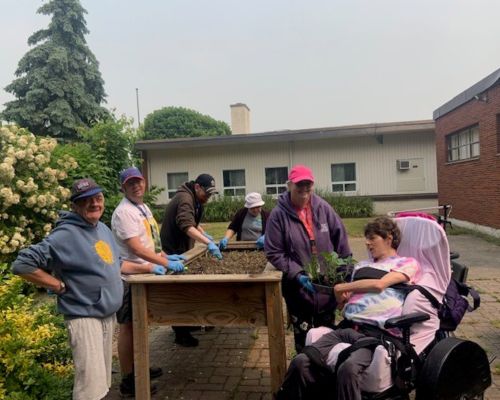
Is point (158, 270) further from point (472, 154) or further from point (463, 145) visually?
point (463, 145)

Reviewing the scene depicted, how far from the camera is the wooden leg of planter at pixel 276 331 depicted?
3094 millimetres

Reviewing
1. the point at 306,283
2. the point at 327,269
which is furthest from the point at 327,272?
the point at 306,283

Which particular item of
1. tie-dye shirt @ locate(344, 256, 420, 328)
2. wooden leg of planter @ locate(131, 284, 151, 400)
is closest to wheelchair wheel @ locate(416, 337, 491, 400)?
tie-dye shirt @ locate(344, 256, 420, 328)

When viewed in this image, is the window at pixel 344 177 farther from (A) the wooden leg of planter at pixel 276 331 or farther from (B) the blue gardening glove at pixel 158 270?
(A) the wooden leg of planter at pixel 276 331

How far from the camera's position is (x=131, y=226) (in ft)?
11.8

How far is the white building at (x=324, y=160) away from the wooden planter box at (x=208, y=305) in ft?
59.4

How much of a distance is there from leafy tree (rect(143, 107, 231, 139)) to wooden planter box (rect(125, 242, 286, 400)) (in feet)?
146

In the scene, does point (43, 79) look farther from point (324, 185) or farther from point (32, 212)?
point (32, 212)

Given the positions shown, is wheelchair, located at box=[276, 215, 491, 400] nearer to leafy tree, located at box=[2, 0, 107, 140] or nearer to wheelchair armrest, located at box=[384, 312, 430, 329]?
wheelchair armrest, located at box=[384, 312, 430, 329]

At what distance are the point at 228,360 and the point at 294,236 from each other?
170 cm

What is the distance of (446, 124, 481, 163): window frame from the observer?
13.9 m

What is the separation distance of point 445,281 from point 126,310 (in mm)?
2404

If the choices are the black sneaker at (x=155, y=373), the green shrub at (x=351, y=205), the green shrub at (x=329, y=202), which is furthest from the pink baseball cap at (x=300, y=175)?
the green shrub at (x=351, y=205)

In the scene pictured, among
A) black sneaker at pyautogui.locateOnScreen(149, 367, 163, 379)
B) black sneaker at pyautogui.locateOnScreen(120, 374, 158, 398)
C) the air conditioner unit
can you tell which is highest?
the air conditioner unit
